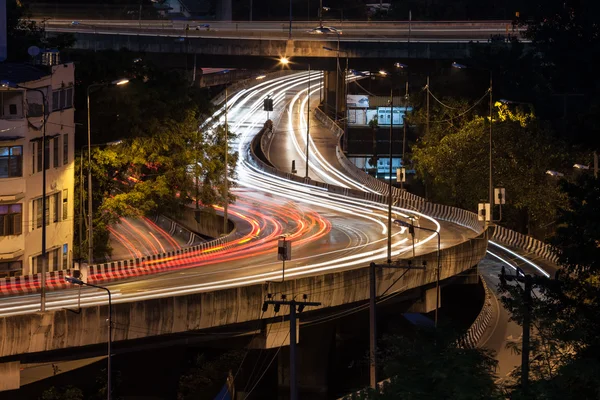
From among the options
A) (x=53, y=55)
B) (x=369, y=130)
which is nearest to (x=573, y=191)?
(x=53, y=55)

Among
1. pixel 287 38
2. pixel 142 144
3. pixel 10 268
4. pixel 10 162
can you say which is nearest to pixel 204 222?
pixel 142 144

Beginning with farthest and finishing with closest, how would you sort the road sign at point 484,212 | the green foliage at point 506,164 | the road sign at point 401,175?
the road sign at point 401,175 < the green foliage at point 506,164 < the road sign at point 484,212

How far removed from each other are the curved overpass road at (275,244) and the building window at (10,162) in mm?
9625

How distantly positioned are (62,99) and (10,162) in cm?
669

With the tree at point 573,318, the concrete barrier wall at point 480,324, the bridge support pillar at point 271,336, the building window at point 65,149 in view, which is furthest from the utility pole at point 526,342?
the building window at point 65,149

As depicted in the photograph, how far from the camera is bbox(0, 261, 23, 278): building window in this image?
6688 cm

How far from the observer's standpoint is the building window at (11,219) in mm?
66562

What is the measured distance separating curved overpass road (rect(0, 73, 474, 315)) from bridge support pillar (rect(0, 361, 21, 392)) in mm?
2760

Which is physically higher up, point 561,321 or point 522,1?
point 522,1

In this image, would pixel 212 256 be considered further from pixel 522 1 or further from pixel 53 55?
pixel 522 1

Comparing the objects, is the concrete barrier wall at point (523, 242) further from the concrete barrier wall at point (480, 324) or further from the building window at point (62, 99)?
the building window at point (62, 99)

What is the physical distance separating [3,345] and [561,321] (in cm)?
2027

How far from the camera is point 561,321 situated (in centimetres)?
3847

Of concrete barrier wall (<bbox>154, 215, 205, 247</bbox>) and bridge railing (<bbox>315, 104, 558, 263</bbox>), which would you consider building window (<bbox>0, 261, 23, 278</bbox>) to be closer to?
concrete barrier wall (<bbox>154, 215, 205, 247</bbox>)
